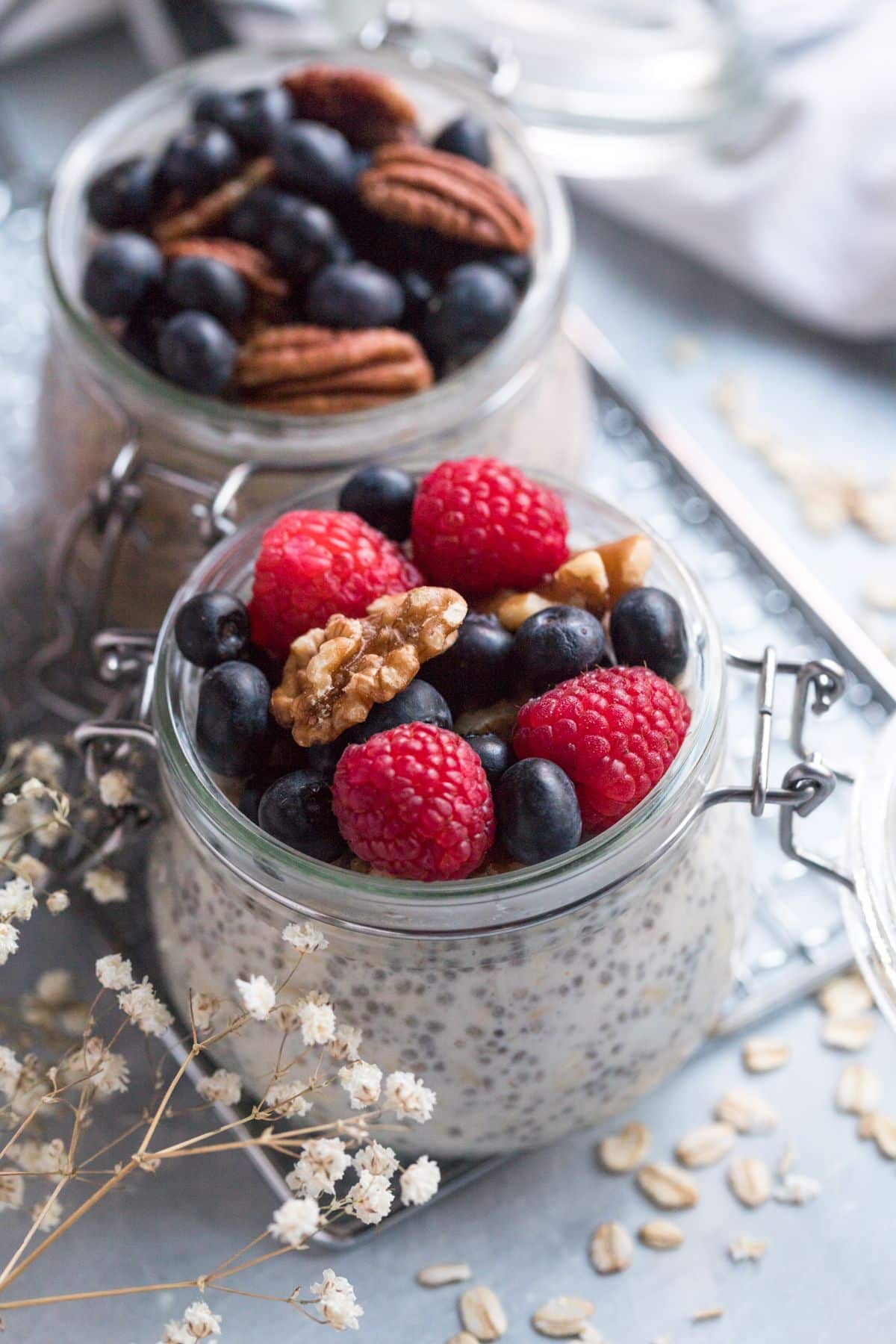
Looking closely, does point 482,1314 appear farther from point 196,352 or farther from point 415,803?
point 196,352

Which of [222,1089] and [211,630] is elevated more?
[211,630]

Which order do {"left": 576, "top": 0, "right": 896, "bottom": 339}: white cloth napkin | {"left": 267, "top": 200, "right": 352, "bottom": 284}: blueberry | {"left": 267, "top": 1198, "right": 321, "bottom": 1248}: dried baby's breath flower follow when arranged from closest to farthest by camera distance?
{"left": 267, "top": 1198, "right": 321, "bottom": 1248}: dried baby's breath flower, {"left": 267, "top": 200, "right": 352, "bottom": 284}: blueberry, {"left": 576, "top": 0, "right": 896, "bottom": 339}: white cloth napkin

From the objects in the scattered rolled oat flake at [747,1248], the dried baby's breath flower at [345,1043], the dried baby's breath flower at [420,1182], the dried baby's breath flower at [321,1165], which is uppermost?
the dried baby's breath flower at [321,1165]

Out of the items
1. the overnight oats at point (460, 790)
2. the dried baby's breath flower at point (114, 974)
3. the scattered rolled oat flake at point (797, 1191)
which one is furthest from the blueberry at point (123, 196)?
the scattered rolled oat flake at point (797, 1191)

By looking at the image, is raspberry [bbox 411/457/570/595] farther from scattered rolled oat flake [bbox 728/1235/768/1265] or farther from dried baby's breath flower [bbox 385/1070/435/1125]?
scattered rolled oat flake [bbox 728/1235/768/1265]

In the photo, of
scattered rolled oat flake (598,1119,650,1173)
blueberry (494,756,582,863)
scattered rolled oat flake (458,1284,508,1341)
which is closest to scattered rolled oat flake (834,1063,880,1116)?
scattered rolled oat flake (598,1119,650,1173)

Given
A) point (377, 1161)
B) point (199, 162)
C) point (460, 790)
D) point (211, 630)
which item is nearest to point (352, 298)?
point (199, 162)

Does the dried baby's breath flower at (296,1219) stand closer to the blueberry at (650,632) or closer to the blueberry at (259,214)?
the blueberry at (650,632)
